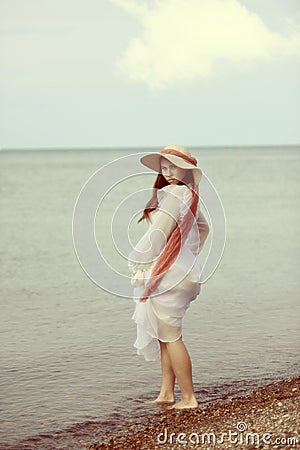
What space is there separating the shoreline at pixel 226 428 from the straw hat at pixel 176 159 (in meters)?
1.36

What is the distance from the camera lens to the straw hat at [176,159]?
5.06 meters

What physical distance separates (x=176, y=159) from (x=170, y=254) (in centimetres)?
53

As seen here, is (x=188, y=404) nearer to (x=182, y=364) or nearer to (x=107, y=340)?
(x=182, y=364)

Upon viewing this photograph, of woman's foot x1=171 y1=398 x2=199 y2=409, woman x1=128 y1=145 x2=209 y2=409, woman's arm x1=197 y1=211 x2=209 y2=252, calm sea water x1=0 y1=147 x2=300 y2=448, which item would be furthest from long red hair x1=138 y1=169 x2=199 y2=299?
calm sea water x1=0 y1=147 x2=300 y2=448

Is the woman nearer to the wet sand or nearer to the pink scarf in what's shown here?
the pink scarf

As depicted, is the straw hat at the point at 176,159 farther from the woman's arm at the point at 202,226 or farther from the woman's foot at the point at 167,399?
the woman's foot at the point at 167,399

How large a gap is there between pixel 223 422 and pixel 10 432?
129 cm

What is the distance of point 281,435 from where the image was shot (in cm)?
460

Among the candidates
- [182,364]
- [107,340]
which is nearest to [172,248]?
[182,364]

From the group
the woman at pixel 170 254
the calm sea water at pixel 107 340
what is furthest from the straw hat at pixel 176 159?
the calm sea water at pixel 107 340

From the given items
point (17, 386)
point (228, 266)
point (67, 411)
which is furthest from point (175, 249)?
point (228, 266)

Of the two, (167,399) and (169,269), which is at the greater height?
(169,269)

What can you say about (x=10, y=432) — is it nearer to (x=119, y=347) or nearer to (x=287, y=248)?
(x=119, y=347)

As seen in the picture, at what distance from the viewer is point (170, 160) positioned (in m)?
5.05
